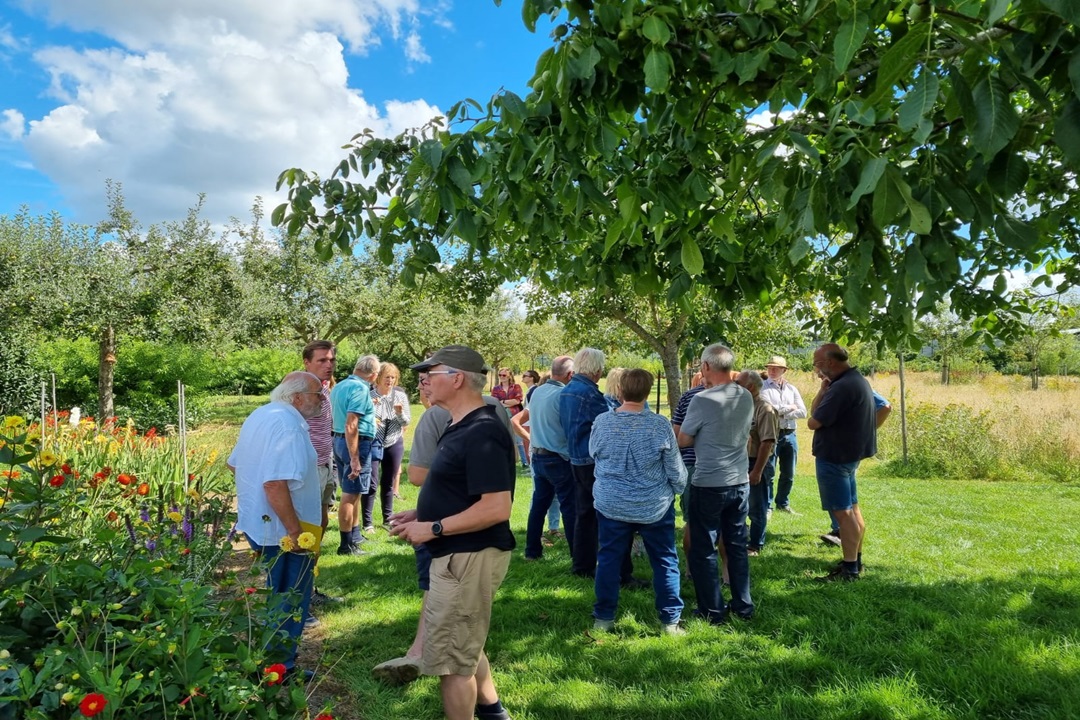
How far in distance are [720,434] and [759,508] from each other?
1.99m

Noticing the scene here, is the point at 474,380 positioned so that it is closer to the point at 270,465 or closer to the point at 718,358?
the point at 270,465

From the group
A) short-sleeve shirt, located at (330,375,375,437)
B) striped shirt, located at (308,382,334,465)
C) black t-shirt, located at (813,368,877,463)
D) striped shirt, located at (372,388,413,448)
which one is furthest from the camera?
striped shirt, located at (372,388,413,448)

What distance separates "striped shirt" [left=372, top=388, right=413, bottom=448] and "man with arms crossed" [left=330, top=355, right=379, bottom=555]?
26cm

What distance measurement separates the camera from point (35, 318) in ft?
43.7

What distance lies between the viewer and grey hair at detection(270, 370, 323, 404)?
3.49 meters

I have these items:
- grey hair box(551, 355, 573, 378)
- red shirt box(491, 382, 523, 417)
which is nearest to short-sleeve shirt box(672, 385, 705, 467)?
→ grey hair box(551, 355, 573, 378)

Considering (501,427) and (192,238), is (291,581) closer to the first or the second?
(501,427)

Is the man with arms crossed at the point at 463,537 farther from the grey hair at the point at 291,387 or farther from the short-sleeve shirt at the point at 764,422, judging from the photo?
the short-sleeve shirt at the point at 764,422

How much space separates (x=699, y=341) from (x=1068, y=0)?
297cm

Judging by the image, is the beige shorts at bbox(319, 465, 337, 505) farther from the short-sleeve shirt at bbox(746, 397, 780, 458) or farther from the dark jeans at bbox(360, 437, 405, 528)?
the short-sleeve shirt at bbox(746, 397, 780, 458)

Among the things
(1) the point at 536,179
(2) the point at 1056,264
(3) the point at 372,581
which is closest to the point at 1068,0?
(1) the point at 536,179

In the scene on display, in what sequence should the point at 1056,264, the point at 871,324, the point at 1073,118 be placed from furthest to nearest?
the point at 1056,264 < the point at 871,324 < the point at 1073,118

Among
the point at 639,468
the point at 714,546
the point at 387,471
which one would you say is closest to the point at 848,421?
the point at 714,546

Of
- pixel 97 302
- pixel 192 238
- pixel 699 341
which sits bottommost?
pixel 699 341
